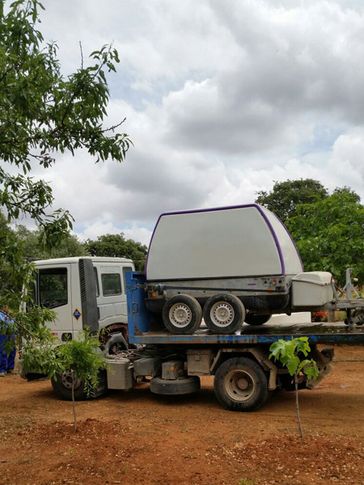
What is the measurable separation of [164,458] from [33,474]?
141 centimetres

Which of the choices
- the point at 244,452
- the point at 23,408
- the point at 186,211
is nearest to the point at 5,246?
the point at 244,452

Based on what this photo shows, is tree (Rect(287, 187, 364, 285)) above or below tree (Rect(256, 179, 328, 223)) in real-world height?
below

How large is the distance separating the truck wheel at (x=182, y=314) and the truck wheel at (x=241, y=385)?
850mm

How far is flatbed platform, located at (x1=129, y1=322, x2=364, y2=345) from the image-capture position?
7824 millimetres

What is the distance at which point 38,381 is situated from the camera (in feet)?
39.5

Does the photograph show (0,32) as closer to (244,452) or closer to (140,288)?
(244,452)

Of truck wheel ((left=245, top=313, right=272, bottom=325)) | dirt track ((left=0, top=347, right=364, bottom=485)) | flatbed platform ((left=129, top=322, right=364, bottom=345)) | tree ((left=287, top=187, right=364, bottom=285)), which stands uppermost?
tree ((left=287, top=187, right=364, bottom=285))

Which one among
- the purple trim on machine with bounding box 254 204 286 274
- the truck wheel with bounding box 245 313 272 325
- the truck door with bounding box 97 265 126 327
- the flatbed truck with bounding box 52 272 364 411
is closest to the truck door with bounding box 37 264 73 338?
the truck door with bounding box 97 265 126 327

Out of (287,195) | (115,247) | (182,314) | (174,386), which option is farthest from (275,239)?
(115,247)

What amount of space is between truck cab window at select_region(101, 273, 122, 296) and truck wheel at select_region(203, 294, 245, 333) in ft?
9.72

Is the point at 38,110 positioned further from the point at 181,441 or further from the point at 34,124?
the point at 181,441

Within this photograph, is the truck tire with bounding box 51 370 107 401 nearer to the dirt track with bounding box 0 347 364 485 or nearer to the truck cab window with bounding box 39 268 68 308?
the dirt track with bounding box 0 347 364 485

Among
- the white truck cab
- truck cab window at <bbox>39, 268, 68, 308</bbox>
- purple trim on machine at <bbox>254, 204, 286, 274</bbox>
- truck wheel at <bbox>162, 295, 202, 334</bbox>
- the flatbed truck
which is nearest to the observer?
purple trim on machine at <bbox>254, 204, 286, 274</bbox>

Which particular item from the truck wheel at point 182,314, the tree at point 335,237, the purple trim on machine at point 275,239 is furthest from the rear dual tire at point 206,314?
the tree at point 335,237
